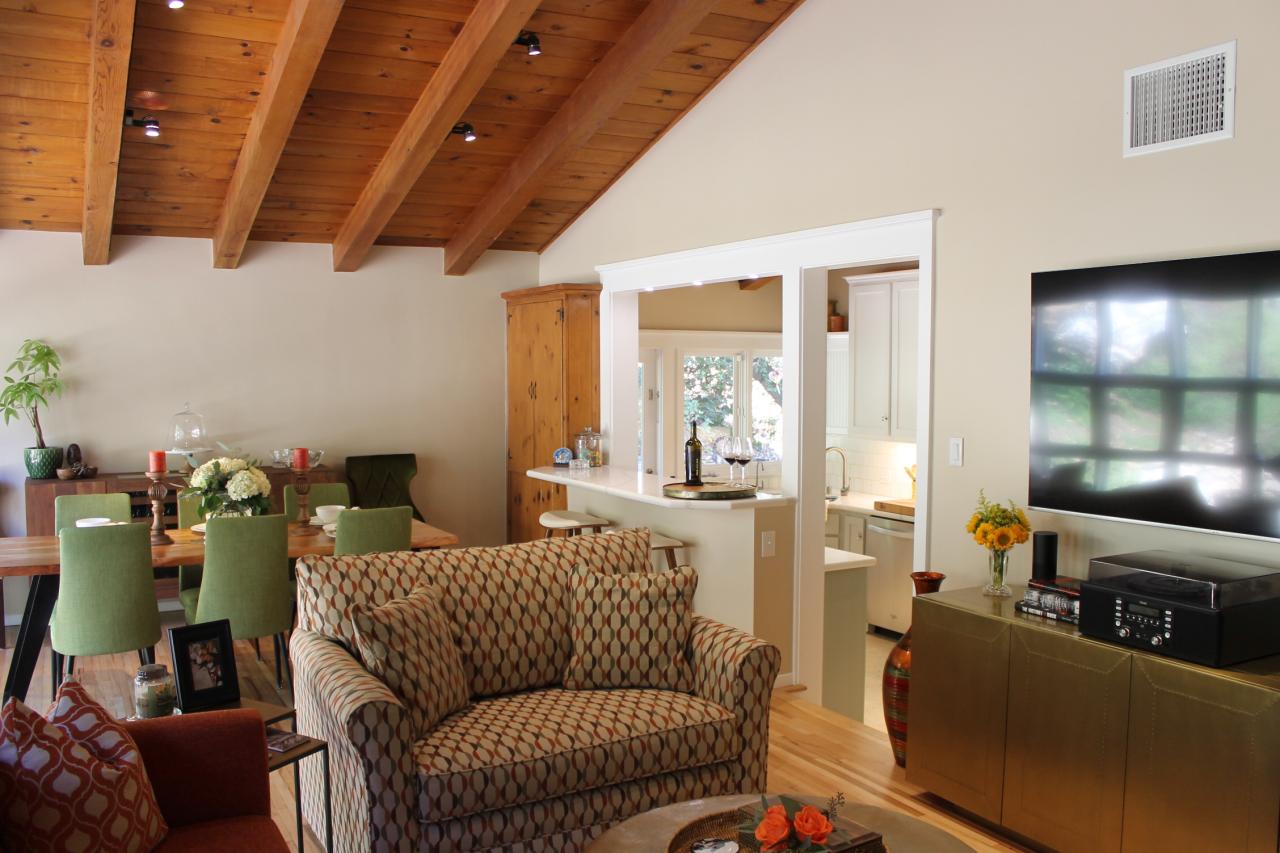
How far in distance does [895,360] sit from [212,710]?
5599mm

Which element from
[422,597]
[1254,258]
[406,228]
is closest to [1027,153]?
[1254,258]

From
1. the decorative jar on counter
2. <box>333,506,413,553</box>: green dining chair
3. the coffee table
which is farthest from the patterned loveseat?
<box>333,506,413,553</box>: green dining chair

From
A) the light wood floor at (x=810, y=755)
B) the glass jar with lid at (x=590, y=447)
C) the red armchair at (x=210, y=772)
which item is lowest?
the light wood floor at (x=810, y=755)

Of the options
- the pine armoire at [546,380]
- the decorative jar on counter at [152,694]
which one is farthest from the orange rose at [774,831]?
the pine armoire at [546,380]

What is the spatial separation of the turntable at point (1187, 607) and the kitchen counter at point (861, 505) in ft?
11.9

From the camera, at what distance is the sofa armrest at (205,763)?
258 cm

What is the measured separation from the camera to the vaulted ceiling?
4836 mm

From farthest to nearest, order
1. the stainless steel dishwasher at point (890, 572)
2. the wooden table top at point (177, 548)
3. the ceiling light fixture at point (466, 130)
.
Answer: the stainless steel dishwasher at point (890, 572) < the ceiling light fixture at point (466, 130) < the wooden table top at point (177, 548)

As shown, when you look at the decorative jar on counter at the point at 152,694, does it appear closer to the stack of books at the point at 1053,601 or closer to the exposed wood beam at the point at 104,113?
the stack of books at the point at 1053,601

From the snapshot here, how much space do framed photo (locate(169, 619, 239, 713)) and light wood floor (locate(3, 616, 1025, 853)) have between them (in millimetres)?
952

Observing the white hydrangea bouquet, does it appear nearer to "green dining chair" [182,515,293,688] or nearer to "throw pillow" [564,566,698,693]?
"green dining chair" [182,515,293,688]

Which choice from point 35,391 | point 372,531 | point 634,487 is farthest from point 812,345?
point 35,391

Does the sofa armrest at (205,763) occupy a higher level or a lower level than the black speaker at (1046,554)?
lower

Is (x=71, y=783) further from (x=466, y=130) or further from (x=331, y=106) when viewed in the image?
(x=466, y=130)
